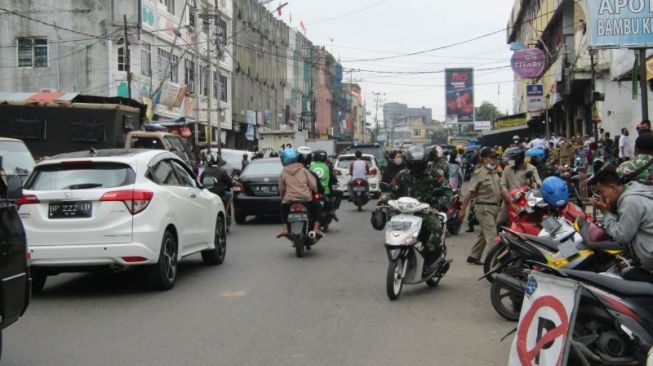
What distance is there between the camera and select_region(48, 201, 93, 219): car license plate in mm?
8062

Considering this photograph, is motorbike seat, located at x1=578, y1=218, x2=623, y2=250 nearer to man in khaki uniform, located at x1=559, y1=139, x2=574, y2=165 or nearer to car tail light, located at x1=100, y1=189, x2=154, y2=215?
car tail light, located at x1=100, y1=189, x2=154, y2=215

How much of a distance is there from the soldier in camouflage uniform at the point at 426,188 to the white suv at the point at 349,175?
1373 cm

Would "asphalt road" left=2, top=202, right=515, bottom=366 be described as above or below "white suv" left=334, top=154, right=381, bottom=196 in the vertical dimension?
below

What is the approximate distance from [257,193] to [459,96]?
222ft

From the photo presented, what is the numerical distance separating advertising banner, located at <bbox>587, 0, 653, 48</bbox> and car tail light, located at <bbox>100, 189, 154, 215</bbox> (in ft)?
33.9

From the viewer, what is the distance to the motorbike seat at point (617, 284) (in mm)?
4922

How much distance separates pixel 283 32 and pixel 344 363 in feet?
212

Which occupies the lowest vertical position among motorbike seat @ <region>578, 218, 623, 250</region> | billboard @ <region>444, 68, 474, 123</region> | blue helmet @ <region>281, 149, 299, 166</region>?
motorbike seat @ <region>578, 218, 623, 250</region>

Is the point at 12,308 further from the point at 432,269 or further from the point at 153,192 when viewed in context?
the point at 432,269

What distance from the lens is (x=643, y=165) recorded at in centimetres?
638

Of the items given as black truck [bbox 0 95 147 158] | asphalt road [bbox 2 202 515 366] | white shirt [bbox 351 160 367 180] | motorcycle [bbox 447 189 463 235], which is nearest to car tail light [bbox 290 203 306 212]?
asphalt road [bbox 2 202 515 366]

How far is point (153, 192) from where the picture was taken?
27.5 ft

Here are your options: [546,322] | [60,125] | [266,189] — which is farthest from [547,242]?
[60,125]

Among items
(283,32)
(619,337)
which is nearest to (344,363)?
(619,337)
